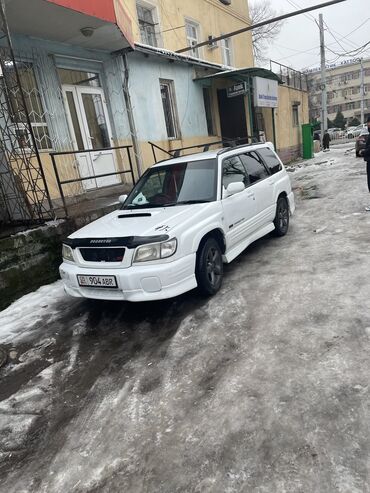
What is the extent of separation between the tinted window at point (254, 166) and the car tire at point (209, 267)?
1712 mm

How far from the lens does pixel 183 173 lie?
18.2 ft

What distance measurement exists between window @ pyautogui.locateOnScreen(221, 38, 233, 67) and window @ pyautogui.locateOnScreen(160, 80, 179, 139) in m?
6.57

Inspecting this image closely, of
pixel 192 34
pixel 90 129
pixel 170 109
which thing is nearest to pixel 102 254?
pixel 90 129

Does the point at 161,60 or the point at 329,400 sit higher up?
the point at 161,60

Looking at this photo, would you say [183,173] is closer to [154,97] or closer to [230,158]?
[230,158]

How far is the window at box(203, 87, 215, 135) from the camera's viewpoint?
49.7 feet

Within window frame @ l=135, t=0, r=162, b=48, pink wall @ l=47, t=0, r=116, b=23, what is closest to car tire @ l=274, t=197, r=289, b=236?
pink wall @ l=47, t=0, r=116, b=23

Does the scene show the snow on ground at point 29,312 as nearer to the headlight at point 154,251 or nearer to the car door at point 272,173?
the headlight at point 154,251

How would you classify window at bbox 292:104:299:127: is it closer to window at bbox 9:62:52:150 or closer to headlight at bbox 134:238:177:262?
window at bbox 9:62:52:150

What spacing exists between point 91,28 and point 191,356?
7.53 metres

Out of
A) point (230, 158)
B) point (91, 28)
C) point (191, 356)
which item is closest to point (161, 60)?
point (91, 28)

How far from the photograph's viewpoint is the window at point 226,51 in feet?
59.3

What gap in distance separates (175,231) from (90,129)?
6.93m

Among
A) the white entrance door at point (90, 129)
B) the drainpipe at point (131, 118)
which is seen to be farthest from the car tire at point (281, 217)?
the drainpipe at point (131, 118)
